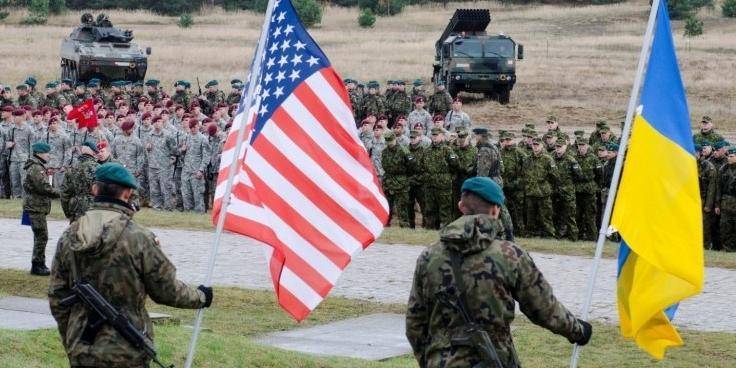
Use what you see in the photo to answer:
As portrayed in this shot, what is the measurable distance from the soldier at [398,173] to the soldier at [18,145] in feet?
24.1

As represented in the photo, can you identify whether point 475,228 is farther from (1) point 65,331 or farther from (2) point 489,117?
(2) point 489,117

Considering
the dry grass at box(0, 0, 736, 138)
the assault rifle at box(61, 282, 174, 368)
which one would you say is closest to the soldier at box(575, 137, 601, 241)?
the assault rifle at box(61, 282, 174, 368)

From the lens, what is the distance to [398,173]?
22.3 m

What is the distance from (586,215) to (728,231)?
7.54 ft

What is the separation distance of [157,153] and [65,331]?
17991mm

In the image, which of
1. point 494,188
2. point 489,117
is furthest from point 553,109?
point 494,188

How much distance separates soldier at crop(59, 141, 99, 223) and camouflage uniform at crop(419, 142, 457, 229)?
8.34 m

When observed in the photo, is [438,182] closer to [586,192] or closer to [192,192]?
[586,192]

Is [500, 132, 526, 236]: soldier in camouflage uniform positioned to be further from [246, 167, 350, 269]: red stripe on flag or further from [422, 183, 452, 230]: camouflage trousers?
[246, 167, 350, 269]: red stripe on flag

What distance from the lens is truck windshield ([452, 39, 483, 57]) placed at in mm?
41344

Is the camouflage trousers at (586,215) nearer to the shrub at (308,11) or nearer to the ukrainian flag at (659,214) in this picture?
the ukrainian flag at (659,214)

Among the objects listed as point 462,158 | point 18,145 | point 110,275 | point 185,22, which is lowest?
point 185,22

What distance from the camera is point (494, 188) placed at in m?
6.61

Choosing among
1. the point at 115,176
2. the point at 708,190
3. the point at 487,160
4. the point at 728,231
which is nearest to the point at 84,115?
the point at 487,160
